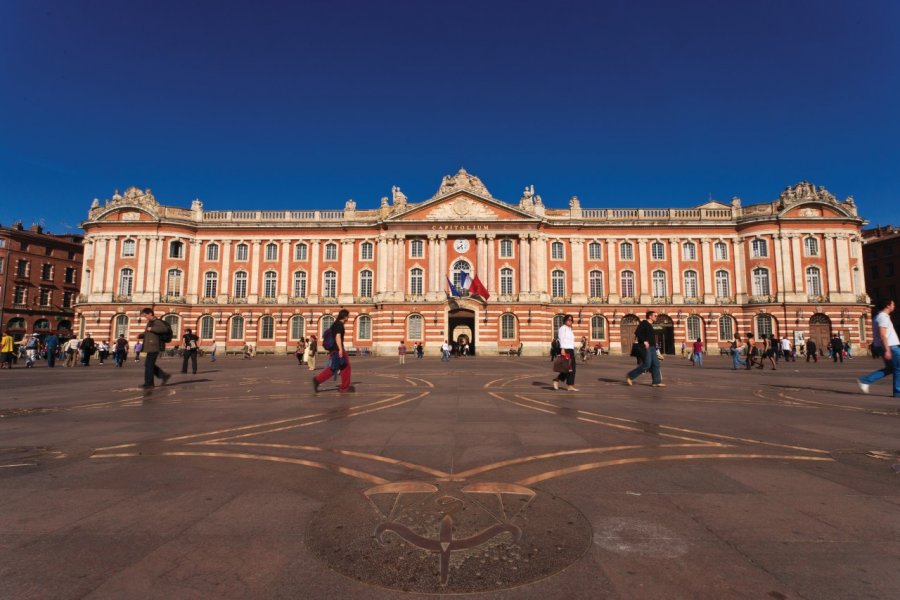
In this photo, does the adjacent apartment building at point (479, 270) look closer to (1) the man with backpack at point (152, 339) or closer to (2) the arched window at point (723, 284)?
(2) the arched window at point (723, 284)

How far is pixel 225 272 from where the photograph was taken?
1805 inches

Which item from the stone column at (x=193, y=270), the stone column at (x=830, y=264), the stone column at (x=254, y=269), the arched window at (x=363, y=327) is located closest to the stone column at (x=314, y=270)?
the arched window at (x=363, y=327)

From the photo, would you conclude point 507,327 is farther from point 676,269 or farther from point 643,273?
point 676,269

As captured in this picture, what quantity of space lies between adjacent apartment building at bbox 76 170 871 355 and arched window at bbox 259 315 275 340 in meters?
0.14

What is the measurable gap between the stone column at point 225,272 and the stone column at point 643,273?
4013cm

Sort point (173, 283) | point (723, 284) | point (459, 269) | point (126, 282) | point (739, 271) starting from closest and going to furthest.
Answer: point (459, 269)
point (739, 271)
point (723, 284)
point (126, 282)
point (173, 283)

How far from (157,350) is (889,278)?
73.5 meters

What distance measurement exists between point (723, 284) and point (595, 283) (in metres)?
12.1

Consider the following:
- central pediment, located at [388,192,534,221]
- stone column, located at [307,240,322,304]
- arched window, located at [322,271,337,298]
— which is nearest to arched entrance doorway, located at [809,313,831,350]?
central pediment, located at [388,192,534,221]

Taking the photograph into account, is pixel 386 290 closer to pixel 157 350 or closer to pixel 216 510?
pixel 157 350

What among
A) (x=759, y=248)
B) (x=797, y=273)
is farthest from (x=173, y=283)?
(x=797, y=273)

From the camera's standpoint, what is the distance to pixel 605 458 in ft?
16.0

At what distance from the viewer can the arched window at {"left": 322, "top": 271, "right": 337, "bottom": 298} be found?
1800 inches

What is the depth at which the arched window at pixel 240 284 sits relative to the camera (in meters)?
45.9
